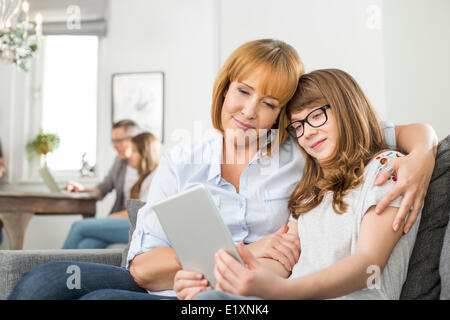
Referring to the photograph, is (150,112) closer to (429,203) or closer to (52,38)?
(52,38)

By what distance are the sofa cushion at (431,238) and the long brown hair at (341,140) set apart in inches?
Result: 5.3

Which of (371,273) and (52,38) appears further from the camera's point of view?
(52,38)

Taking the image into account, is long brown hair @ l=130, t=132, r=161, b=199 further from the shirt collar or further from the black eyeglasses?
the black eyeglasses

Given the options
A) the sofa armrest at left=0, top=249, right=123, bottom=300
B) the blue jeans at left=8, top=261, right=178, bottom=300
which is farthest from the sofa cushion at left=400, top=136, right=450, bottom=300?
the sofa armrest at left=0, top=249, right=123, bottom=300

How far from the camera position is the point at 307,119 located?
3.44ft

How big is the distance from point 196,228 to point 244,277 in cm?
12

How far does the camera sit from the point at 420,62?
2.32 metres

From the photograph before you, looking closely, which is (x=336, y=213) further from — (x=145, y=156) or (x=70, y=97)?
(x=70, y=97)

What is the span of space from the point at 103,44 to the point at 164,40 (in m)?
0.53

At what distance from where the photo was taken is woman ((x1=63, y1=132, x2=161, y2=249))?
8.00 feet
